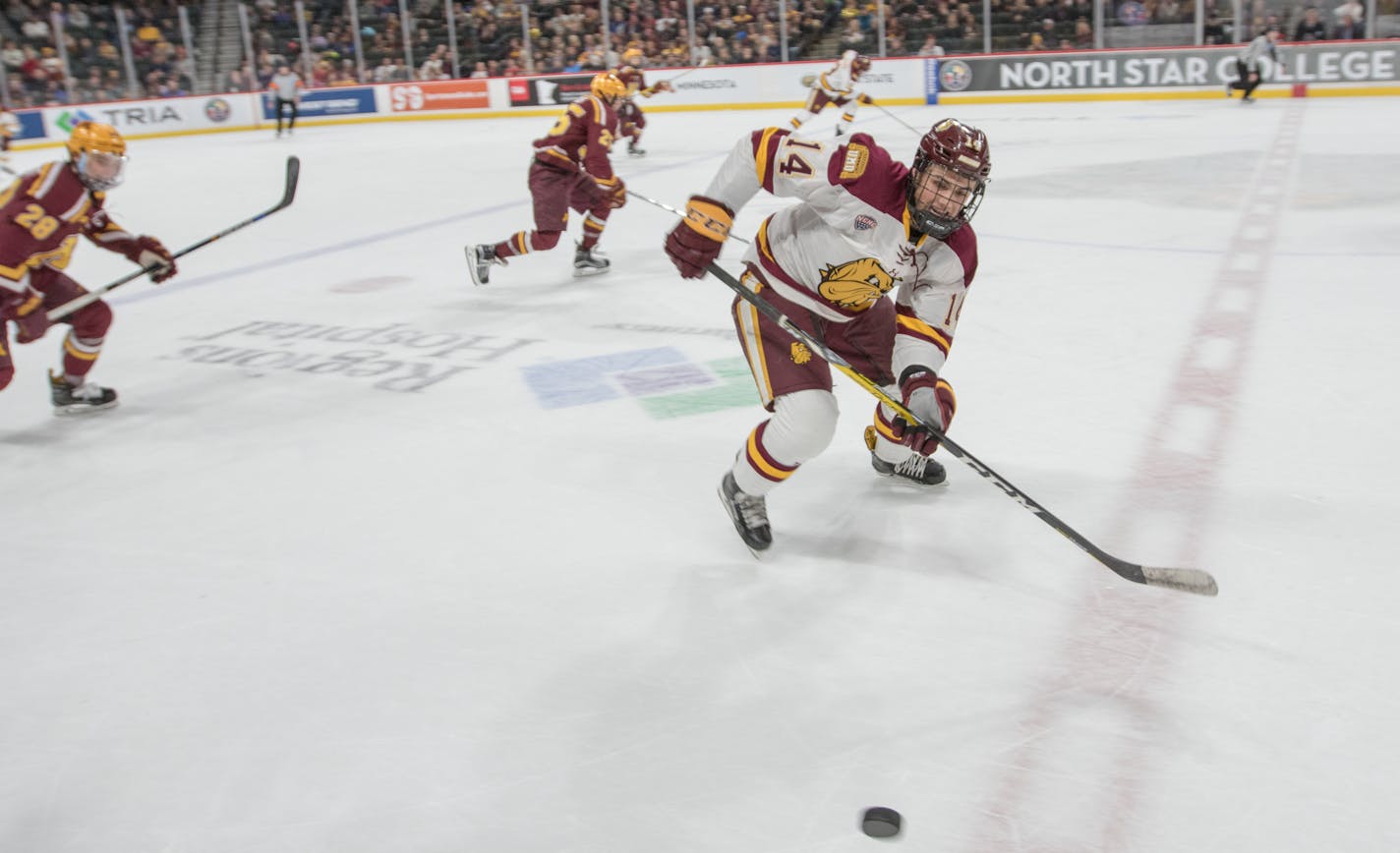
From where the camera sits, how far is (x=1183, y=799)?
1.86 m

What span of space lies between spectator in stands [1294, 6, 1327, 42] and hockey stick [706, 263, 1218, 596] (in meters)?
15.1

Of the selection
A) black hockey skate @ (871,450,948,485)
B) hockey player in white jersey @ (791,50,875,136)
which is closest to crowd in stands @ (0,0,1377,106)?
hockey player in white jersey @ (791,50,875,136)

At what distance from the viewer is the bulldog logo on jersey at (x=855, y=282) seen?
2.76 m

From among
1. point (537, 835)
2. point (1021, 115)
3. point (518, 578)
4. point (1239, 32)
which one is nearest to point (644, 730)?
point (537, 835)

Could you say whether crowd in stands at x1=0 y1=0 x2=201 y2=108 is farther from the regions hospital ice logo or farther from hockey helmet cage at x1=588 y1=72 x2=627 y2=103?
the regions hospital ice logo

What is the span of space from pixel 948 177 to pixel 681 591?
3.80 ft

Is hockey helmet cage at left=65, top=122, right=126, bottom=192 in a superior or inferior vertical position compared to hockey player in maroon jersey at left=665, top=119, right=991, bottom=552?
superior

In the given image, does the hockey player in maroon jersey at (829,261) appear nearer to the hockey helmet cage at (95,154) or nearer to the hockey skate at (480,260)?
the hockey helmet cage at (95,154)

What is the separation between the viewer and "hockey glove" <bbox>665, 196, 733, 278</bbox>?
2699mm

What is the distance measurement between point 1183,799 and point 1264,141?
33.9 feet

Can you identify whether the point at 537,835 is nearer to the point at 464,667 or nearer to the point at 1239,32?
the point at 464,667

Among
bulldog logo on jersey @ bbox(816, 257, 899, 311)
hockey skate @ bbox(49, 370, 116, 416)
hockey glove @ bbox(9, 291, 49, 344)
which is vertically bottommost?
hockey skate @ bbox(49, 370, 116, 416)

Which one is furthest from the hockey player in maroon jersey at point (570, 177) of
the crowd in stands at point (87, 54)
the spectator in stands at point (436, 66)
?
the crowd in stands at point (87, 54)

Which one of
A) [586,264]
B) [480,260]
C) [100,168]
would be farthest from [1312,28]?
[100,168]
